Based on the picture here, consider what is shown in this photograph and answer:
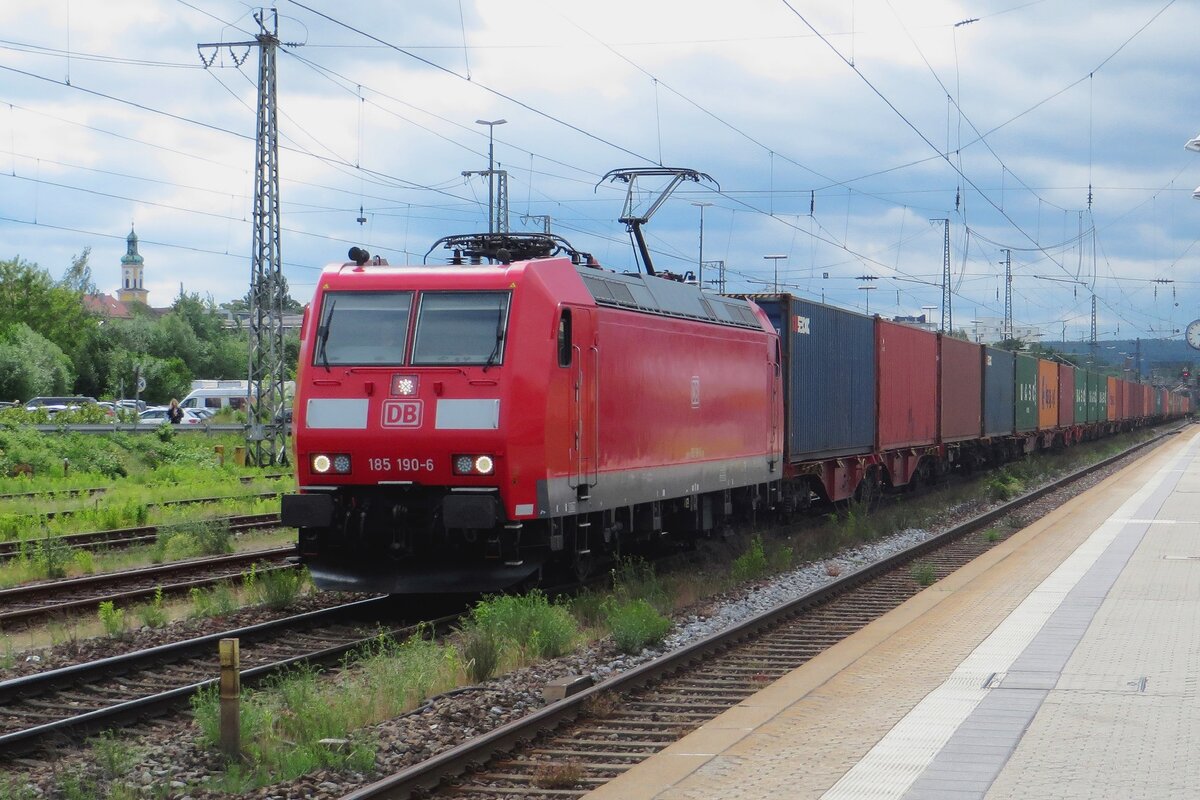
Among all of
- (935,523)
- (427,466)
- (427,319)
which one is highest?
(427,319)

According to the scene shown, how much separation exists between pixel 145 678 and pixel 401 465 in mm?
3144

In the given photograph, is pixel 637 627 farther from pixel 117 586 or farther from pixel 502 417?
pixel 117 586

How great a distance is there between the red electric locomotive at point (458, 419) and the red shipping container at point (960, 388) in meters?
17.7

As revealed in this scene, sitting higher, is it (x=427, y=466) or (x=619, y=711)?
(x=427, y=466)

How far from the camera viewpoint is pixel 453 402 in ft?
39.4

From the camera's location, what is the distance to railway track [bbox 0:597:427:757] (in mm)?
8094

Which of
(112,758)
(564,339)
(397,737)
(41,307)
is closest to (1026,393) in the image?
(564,339)

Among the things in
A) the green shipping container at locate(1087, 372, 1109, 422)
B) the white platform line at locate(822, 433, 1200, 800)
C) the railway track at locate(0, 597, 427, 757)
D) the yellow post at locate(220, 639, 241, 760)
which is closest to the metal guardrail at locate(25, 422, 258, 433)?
the railway track at locate(0, 597, 427, 757)

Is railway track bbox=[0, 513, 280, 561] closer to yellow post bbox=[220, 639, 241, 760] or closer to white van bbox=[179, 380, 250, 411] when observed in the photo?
yellow post bbox=[220, 639, 241, 760]

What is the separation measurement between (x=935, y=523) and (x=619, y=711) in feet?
51.8

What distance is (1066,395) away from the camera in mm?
50219

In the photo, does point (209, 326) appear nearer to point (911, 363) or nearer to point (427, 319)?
point (911, 363)

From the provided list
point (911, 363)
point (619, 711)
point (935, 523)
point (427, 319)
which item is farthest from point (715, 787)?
point (911, 363)

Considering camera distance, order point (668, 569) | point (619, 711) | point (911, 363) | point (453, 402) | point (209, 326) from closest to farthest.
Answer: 1. point (619, 711)
2. point (453, 402)
3. point (668, 569)
4. point (911, 363)
5. point (209, 326)
